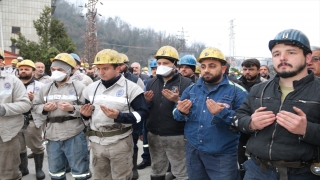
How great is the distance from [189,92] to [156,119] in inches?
35.0

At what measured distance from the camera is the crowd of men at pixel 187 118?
2.22 metres

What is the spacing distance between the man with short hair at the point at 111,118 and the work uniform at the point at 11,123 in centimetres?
117

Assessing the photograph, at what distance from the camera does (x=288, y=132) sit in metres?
2.20

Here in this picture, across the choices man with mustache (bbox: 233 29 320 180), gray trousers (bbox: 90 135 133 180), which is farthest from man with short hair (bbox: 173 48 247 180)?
gray trousers (bbox: 90 135 133 180)

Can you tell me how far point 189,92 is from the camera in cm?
353

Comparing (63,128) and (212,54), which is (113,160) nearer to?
(63,128)

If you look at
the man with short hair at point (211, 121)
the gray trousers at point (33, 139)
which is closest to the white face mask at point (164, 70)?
the man with short hair at point (211, 121)

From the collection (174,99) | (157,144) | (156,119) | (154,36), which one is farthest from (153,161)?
(154,36)

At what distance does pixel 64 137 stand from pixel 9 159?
3.16ft

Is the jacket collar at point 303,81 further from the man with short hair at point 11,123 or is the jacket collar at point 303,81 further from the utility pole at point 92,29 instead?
the utility pole at point 92,29

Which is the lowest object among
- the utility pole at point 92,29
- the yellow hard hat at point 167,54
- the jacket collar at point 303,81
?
the jacket collar at point 303,81

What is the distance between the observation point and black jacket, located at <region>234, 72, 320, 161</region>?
213 centimetres

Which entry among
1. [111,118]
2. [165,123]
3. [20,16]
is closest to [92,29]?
[20,16]

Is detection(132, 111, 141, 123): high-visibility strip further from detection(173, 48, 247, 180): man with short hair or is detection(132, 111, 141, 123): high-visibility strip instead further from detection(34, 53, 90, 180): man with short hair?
detection(34, 53, 90, 180): man with short hair
